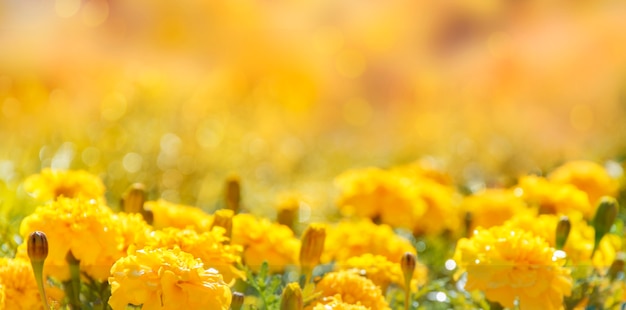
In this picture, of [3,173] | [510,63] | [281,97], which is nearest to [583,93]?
[510,63]

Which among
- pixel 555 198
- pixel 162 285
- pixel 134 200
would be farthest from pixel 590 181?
pixel 162 285

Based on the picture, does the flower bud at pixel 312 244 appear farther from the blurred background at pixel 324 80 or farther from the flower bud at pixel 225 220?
Result: the blurred background at pixel 324 80

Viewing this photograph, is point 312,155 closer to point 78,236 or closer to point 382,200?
point 382,200

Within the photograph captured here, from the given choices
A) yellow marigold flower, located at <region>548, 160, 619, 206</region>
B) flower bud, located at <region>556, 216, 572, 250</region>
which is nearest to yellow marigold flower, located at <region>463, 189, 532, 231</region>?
yellow marigold flower, located at <region>548, 160, 619, 206</region>

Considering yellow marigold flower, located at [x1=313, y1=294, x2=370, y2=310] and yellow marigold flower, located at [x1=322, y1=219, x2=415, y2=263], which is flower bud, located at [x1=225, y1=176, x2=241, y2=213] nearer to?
yellow marigold flower, located at [x1=322, y1=219, x2=415, y2=263]

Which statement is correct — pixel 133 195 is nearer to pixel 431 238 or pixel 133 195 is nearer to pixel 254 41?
pixel 431 238

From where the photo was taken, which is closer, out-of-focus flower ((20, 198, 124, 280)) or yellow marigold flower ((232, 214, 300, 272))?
out-of-focus flower ((20, 198, 124, 280))
